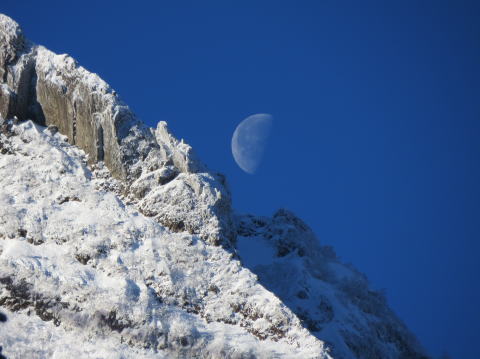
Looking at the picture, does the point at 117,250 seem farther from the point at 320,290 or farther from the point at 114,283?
the point at 320,290

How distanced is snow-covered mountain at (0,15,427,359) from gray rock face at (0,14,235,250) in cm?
10

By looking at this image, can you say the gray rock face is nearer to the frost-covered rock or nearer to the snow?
the snow

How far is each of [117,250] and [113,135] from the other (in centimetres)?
1069

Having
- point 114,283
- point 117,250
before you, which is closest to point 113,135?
point 117,250

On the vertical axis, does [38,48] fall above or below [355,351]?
above

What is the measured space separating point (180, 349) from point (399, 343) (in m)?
31.6

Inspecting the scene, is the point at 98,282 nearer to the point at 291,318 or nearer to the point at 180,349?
the point at 180,349

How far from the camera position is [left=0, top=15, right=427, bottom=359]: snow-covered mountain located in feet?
91.9

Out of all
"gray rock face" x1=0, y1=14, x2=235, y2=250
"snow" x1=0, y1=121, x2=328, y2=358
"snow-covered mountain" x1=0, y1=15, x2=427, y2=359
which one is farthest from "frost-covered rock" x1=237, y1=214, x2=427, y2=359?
"snow" x1=0, y1=121, x2=328, y2=358

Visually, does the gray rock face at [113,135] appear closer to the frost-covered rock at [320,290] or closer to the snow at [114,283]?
the snow at [114,283]

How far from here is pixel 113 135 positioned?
126 ft

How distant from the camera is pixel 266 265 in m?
51.9

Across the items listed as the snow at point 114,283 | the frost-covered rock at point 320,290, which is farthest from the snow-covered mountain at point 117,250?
the frost-covered rock at point 320,290

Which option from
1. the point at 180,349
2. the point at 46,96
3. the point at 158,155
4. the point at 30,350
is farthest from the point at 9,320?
the point at 46,96
